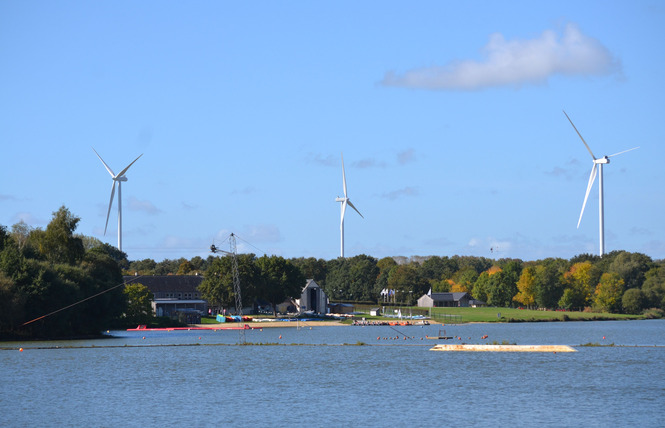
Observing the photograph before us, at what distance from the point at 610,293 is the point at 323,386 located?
123 meters

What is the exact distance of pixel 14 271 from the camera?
276ft

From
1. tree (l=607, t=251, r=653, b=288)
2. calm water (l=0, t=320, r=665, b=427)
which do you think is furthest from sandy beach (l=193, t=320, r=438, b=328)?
tree (l=607, t=251, r=653, b=288)

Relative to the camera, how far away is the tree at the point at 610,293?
166 m

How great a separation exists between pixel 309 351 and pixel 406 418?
40486 millimetres

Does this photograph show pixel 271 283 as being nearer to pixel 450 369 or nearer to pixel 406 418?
pixel 450 369

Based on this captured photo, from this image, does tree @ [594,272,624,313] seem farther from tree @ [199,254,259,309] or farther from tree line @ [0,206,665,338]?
tree @ [199,254,259,309]

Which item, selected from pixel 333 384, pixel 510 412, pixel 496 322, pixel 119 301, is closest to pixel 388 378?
pixel 333 384

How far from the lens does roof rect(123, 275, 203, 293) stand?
6156 inches

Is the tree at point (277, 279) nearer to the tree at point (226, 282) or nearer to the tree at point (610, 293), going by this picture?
the tree at point (226, 282)

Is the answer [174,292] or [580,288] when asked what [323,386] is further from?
[580,288]

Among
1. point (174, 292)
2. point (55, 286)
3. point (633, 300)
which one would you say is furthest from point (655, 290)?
point (55, 286)

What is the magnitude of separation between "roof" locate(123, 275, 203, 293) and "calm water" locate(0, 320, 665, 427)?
224ft

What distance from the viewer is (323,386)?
56.2 metres

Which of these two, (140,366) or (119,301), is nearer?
(140,366)
